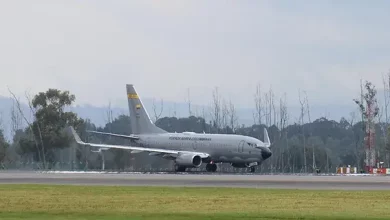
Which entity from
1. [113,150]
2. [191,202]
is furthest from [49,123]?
[191,202]

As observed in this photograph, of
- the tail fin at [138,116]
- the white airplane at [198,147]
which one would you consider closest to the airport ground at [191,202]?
the white airplane at [198,147]

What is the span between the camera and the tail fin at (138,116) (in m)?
98.9

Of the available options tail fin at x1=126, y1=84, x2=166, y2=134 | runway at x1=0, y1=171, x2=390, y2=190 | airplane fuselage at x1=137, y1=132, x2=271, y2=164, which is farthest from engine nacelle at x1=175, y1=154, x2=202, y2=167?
runway at x1=0, y1=171, x2=390, y2=190

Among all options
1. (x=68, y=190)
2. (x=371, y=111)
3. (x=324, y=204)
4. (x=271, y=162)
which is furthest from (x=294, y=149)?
(x=324, y=204)

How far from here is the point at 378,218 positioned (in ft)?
99.5

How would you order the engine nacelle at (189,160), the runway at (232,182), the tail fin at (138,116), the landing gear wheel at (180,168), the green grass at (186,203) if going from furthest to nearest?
the tail fin at (138,116)
the landing gear wheel at (180,168)
the engine nacelle at (189,160)
the runway at (232,182)
the green grass at (186,203)

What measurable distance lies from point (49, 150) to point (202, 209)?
266 ft

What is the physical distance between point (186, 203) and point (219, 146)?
53.5 m

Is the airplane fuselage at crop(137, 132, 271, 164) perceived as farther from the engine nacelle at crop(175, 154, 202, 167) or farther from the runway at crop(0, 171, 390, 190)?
the runway at crop(0, 171, 390, 190)

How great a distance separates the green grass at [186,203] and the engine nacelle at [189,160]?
4131 cm

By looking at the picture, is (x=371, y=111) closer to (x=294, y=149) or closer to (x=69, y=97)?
(x=294, y=149)

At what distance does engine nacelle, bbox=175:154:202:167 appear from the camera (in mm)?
89438

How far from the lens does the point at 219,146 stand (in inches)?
3553

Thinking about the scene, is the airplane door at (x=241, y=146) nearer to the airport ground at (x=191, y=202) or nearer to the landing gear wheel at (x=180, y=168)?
the landing gear wheel at (x=180, y=168)
